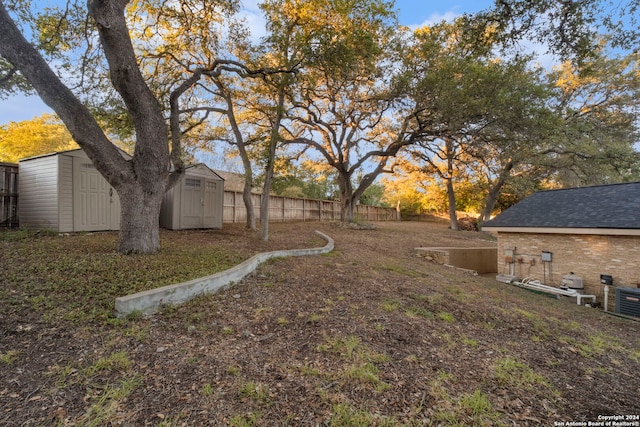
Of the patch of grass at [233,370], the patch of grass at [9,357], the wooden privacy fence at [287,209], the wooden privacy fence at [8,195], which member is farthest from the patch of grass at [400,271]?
the wooden privacy fence at [8,195]

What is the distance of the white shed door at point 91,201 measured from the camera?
7121 millimetres

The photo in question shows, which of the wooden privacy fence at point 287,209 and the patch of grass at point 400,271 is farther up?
the wooden privacy fence at point 287,209

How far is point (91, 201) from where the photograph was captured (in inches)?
292

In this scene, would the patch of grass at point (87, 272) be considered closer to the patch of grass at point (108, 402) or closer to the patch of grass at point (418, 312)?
the patch of grass at point (108, 402)

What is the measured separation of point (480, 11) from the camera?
4816mm

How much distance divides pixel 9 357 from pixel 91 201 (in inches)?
265

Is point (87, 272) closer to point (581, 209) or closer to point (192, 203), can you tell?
point (192, 203)

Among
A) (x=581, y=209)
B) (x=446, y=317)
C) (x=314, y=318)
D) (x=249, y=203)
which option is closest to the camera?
(x=314, y=318)

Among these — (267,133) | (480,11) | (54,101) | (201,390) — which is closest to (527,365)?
(201,390)

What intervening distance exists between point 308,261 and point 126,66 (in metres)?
4.56

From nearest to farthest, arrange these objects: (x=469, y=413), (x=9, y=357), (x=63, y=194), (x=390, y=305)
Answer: (x=469, y=413)
(x=9, y=357)
(x=390, y=305)
(x=63, y=194)

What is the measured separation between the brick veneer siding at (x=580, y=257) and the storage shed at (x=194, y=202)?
1037 centimetres

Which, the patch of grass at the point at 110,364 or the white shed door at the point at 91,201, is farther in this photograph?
the white shed door at the point at 91,201

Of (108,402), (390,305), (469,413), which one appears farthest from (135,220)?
(469,413)
